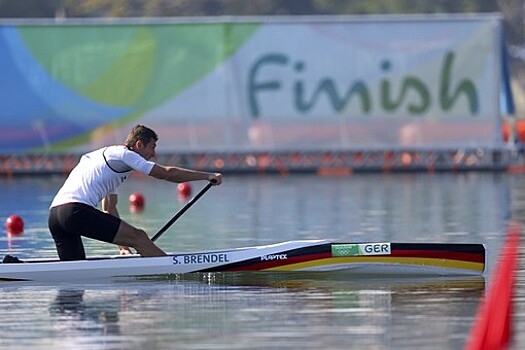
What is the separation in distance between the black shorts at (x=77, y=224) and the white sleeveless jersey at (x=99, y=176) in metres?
0.09

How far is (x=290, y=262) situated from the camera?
1505 cm

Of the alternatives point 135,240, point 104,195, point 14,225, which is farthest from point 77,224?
point 14,225

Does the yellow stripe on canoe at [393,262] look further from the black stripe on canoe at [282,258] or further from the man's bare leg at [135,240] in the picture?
the man's bare leg at [135,240]

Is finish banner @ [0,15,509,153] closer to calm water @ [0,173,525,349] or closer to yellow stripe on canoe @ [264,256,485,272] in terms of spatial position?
calm water @ [0,173,525,349]

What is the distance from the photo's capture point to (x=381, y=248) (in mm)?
15070

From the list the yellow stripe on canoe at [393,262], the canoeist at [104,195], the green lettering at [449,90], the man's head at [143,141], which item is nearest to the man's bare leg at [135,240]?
the canoeist at [104,195]

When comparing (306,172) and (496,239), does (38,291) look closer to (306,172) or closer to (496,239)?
(496,239)

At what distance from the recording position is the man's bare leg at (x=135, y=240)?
15.0 meters

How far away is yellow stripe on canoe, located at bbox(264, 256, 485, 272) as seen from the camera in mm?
15023

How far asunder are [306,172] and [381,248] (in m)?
27.0

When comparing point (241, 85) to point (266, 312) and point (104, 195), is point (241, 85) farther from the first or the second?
point (266, 312)

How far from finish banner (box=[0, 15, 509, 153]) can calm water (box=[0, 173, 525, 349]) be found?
14.9 meters

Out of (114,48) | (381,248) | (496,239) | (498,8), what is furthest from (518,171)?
(498,8)

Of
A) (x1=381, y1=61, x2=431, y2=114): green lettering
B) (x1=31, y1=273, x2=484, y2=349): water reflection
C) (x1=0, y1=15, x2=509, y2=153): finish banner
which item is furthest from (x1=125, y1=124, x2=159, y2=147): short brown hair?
(x1=381, y1=61, x2=431, y2=114): green lettering
